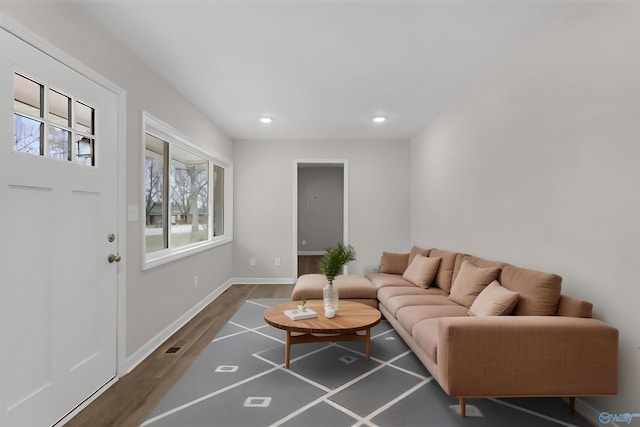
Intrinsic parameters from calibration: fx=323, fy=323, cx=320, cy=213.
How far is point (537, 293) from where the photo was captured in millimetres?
2105

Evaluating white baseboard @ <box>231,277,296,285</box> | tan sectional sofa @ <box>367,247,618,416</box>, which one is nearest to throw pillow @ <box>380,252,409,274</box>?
white baseboard @ <box>231,277,296,285</box>

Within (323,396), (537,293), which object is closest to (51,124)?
(323,396)

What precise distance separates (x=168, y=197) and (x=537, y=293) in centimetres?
343

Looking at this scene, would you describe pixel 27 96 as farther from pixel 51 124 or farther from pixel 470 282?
pixel 470 282

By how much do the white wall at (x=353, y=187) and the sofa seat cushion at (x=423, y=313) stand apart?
268 centimetres

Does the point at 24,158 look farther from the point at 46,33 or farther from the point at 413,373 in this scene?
the point at 413,373

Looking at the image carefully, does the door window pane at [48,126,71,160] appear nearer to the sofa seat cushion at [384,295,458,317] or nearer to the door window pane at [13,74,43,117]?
the door window pane at [13,74,43,117]

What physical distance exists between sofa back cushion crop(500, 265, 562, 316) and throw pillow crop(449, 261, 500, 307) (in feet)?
1.16

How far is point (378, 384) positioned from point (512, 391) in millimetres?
872

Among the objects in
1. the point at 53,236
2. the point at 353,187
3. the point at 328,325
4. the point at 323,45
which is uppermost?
the point at 323,45

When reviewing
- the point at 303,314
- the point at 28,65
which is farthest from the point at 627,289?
the point at 28,65

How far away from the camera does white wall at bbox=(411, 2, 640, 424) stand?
1744mm

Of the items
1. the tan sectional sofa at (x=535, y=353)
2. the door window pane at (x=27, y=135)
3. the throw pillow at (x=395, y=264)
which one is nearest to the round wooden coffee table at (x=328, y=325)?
the tan sectional sofa at (x=535, y=353)

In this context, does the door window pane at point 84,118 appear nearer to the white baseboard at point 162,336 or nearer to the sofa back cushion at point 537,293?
the white baseboard at point 162,336
